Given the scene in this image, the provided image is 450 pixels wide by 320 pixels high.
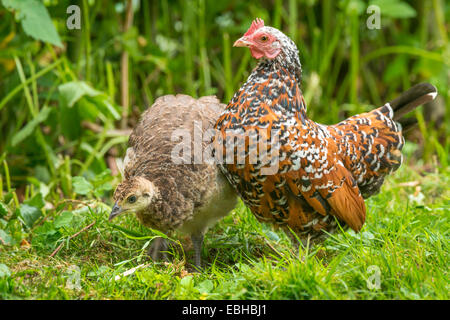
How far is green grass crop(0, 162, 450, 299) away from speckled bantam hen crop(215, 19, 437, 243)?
Answer: 0.19m

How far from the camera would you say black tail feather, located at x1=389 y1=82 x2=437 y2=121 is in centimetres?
331

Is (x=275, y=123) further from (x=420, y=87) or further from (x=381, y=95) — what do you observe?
(x=381, y=95)

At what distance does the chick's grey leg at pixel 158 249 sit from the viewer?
10.2 feet

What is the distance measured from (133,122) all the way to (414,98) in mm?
2564

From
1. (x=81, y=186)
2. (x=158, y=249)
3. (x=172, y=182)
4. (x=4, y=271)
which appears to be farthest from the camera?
(x=81, y=186)

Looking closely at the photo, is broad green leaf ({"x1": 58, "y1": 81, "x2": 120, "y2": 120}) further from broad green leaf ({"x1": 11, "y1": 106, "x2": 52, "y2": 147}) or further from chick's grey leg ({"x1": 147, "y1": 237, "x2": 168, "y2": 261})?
chick's grey leg ({"x1": 147, "y1": 237, "x2": 168, "y2": 261})

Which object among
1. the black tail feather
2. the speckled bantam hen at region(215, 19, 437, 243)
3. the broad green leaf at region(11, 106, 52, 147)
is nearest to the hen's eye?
the speckled bantam hen at region(215, 19, 437, 243)

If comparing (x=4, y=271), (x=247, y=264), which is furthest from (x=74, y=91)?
(x=247, y=264)

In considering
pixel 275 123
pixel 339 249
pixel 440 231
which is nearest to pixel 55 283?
pixel 275 123

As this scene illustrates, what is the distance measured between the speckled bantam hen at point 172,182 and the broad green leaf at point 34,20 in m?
0.90

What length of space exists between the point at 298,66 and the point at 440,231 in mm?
1220

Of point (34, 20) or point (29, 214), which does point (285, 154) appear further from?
point (34, 20)

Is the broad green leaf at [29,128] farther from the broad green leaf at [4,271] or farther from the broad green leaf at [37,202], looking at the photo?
the broad green leaf at [4,271]

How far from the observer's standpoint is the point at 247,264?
9.68 feet
